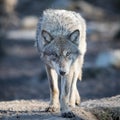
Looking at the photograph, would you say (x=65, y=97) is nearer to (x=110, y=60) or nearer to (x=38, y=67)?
(x=110, y=60)

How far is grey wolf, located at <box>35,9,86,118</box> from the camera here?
34.4 feet

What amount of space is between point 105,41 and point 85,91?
12.1 meters

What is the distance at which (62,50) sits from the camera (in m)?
10.5

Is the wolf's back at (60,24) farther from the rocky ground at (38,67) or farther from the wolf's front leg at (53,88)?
the rocky ground at (38,67)

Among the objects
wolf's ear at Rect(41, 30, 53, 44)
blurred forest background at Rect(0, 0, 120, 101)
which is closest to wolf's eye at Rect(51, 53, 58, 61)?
wolf's ear at Rect(41, 30, 53, 44)

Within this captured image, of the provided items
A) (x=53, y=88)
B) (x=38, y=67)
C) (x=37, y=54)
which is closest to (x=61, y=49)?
(x=53, y=88)

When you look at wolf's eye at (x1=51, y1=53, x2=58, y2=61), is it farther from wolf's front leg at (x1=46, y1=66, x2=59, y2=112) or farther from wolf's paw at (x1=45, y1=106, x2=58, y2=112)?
wolf's paw at (x1=45, y1=106, x2=58, y2=112)

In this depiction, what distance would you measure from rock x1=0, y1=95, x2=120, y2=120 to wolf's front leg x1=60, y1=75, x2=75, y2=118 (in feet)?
0.40

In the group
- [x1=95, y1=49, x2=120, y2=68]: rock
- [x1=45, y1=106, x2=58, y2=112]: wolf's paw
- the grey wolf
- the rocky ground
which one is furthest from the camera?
[x1=95, y1=49, x2=120, y2=68]: rock

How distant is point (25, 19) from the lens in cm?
3841

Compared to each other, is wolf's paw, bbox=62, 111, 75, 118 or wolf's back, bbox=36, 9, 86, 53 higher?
wolf's back, bbox=36, 9, 86, 53

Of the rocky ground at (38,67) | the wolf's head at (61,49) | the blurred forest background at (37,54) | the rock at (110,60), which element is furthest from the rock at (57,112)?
the rock at (110,60)

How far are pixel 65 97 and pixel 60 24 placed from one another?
142 centimetres

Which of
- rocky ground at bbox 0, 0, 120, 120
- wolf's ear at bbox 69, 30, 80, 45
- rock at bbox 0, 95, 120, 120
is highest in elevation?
wolf's ear at bbox 69, 30, 80, 45
